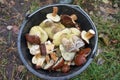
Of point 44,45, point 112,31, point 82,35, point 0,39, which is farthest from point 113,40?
point 0,39

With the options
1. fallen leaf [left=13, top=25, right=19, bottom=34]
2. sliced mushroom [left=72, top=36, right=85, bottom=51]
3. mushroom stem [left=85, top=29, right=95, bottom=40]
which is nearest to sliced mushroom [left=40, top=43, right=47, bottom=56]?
sliced mushroom [left=72, top=36, right=85, bottom=51]

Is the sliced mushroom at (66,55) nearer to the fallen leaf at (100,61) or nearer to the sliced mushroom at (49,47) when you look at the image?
the sliced mushroom at (49,47)

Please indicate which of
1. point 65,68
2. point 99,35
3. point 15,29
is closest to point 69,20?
point 65,68

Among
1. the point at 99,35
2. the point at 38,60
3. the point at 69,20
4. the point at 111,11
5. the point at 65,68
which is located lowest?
the point at 65,68

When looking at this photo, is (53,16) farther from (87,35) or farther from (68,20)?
(87,35)

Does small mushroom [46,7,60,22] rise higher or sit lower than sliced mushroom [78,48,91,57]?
higher

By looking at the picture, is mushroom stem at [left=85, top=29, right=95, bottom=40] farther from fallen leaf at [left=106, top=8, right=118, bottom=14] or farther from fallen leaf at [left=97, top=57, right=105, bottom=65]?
fallen leaf at [left=106, top=8, right=118, bottom=14]

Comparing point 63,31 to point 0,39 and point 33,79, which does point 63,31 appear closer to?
point 33,79
